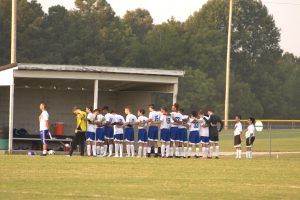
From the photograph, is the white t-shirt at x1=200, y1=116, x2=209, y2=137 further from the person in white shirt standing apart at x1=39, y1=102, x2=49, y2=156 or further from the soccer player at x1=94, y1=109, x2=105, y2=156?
the person in white shirt standing apart at x1=39, y1=102, x2=49, y2=156

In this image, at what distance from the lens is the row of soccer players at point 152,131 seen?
34.1 meters

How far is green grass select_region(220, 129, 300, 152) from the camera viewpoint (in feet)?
171

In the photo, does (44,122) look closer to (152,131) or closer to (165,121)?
(152,131)

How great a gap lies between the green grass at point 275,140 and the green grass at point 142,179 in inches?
891

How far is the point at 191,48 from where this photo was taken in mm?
100812

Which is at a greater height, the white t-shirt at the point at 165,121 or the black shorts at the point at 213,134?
the white t-shirt at the point at 165,121

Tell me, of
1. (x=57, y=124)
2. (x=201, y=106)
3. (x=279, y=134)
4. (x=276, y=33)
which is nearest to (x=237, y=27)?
(x=276, y=33)

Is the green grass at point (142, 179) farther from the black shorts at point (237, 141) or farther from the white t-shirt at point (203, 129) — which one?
the black shorts at point (237, 141)

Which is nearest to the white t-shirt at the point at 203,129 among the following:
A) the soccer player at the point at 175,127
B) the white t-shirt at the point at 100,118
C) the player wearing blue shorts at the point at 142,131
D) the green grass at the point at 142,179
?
the soccer player at the point at 175,127

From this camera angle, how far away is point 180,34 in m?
104

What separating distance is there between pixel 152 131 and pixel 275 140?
24.2 metres

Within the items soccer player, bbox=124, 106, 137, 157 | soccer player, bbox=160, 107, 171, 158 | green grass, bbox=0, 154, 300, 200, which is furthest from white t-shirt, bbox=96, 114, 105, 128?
green grass, bbox=0, 154, 300, 200

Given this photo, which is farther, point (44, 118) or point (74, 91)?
point (74, 91)

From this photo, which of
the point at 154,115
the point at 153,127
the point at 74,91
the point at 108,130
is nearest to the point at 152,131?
the point at 153,127
